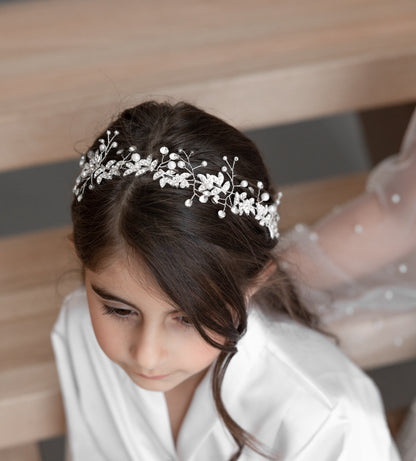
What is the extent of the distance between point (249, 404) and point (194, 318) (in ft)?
0.95

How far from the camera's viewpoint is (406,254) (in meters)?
1.45

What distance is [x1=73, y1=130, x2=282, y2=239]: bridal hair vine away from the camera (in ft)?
3.11

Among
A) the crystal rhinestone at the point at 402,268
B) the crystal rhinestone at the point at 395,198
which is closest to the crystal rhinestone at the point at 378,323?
the crystal rhinestone at the point at 402,268

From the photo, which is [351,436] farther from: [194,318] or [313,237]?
[313,237]

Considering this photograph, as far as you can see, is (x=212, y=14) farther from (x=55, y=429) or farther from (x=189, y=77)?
(x=55, y=429)

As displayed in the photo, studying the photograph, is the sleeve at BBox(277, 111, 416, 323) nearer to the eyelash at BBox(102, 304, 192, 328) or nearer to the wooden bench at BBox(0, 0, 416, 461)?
the wooden bench at BBox(0, 0, 416, 461)

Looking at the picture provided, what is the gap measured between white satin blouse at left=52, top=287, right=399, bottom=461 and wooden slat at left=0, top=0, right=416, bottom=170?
0.35 meters

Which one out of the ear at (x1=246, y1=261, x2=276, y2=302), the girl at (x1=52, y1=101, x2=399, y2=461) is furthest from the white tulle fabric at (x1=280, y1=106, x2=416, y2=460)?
the ear at (x1=246, y1=261, x2=276, y2=302)

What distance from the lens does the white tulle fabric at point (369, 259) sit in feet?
4.55

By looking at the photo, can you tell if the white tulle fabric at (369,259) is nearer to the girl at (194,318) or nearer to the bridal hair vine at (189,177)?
the girl at (194,318)

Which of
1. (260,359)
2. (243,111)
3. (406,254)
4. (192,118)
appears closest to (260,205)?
(192,118)

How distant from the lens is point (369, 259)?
146cm

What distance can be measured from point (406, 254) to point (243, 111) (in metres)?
0.42

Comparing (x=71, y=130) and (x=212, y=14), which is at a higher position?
(x=212, y=14)
